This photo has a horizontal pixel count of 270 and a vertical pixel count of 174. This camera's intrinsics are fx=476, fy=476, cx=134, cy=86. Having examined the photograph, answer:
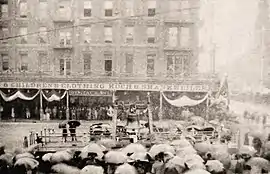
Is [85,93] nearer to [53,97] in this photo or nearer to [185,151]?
[53,97]

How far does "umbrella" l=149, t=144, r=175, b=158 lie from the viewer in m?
7.55

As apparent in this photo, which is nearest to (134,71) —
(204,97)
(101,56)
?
(101,56)

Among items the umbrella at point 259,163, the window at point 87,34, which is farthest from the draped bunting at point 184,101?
the window at point 87,34

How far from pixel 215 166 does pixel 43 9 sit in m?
3.89

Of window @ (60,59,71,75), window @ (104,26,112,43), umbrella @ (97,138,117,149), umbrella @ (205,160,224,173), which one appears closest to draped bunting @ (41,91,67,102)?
window @ (60,59,71,75)

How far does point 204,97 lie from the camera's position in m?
8.25

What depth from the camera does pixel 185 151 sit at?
7.55m

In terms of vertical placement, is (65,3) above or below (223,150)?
above

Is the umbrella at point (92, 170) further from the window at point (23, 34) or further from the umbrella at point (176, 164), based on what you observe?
the window at point (23, 34)

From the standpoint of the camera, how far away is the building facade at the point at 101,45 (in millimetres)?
8125

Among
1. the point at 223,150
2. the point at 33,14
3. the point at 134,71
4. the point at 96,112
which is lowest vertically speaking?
the point at 223,150

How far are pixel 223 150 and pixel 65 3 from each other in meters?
3.63

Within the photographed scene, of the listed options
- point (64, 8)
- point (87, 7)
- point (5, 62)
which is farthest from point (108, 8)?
point (5, 62)

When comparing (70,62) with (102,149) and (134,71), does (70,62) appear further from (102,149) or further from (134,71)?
(102,149)
